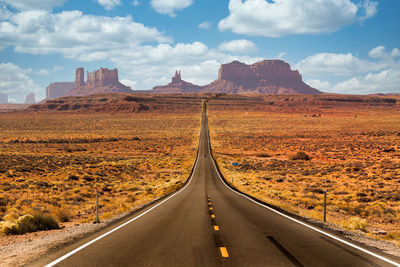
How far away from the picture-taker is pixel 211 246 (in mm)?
7594

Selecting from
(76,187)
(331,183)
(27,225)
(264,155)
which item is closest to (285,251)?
(27,225)

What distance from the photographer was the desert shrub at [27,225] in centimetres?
987

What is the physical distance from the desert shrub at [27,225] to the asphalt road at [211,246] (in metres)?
2.79

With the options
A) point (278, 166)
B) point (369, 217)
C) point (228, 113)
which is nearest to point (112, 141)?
→ point (278, 166)

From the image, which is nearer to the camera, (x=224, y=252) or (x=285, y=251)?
(x=224, y=252)

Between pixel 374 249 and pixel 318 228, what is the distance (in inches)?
107

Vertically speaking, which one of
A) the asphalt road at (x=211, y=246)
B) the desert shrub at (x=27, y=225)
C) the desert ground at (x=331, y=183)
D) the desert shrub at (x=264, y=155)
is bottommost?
the desert shrub at (x=264, y=155)

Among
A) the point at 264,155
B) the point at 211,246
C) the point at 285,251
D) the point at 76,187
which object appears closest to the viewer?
the point at 285,251

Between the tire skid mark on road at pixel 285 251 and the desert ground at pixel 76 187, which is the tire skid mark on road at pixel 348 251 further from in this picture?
the desert ground at pixel 76 187

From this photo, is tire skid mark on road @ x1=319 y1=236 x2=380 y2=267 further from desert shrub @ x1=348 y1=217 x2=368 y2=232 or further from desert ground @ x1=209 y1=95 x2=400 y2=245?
desert shrub @ x1=348 y1=217 x2=368 y2=232

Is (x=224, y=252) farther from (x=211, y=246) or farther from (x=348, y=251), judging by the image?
(x=348, y=251)

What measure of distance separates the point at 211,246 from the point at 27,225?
6940 millimetres

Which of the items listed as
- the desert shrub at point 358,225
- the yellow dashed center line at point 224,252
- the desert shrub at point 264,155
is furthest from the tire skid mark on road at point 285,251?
the desert shrub at point 264,155

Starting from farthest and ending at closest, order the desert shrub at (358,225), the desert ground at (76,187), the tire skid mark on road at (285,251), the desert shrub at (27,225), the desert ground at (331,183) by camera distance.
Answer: the desert ground at (331,183)
the desert ground at (76,187)
the desert shrub at (358,225)
the desert shrub at (27,225)
the tire skid mark on road at (285,251)
